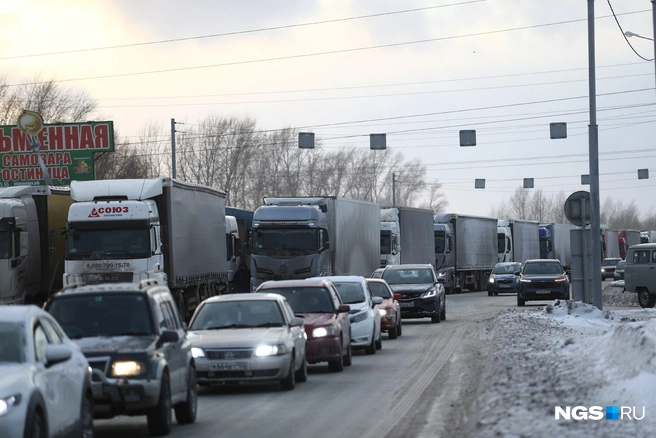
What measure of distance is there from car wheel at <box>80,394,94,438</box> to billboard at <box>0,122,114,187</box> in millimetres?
40890

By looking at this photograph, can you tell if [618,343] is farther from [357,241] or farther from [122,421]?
A: [357,241]

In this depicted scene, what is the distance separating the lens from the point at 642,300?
42.1 meters

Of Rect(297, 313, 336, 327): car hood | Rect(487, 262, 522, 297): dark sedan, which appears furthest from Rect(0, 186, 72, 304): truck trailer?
Rect(487, 262, 522, 297): dark sedan

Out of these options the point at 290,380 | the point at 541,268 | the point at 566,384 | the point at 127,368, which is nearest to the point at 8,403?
the point at 127,368

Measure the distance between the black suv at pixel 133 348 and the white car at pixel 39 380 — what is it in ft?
3.31

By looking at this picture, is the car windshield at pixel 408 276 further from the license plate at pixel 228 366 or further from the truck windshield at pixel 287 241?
the license plate at pixel 228 366

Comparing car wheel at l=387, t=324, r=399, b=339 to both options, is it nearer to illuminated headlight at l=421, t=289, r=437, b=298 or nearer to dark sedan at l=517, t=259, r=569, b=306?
illuminated headlight at l=421, t=289, r=437, b=298

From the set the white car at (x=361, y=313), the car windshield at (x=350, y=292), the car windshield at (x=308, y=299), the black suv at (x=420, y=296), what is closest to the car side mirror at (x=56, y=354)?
the car windshield at (x=308, y=299)

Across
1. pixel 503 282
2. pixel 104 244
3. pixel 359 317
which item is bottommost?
pixel 503 282

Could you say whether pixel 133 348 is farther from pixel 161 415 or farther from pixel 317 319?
pixel 317 319

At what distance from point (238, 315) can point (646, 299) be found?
27.9 metres

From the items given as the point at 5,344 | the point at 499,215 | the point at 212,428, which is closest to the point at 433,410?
Answer: the point at 212,428

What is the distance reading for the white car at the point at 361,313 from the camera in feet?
76.3

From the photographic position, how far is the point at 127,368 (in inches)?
460
